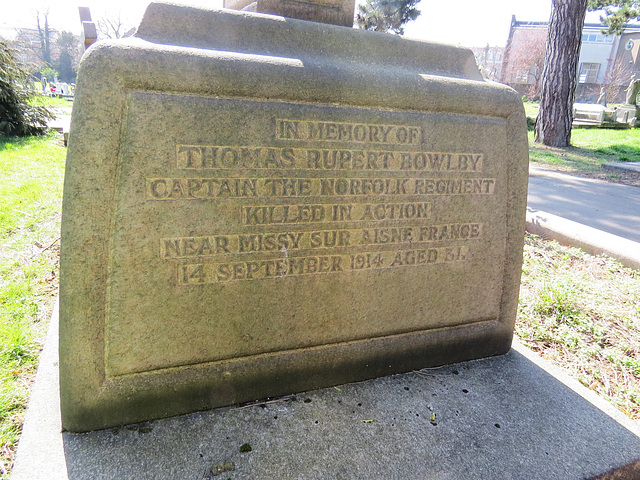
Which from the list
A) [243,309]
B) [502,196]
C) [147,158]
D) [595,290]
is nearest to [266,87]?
[147,158]

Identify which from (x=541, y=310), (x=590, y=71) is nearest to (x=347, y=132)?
(x=541, y=310)

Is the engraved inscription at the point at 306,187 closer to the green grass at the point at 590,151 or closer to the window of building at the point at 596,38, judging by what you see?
the green grass at the point at 590,151

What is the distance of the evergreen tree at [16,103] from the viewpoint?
32.1ft

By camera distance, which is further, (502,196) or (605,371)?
(605,371)

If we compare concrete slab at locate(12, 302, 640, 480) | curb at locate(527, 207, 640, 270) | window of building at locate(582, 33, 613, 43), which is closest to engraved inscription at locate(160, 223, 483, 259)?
concrete slab at locate(12, 302, 640, 480)

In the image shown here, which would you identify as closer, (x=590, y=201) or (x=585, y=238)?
(x=585, y=238)

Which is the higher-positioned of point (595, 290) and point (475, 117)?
point (475, 117)

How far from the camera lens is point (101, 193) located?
53.8 inches

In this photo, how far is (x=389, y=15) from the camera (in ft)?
66.0

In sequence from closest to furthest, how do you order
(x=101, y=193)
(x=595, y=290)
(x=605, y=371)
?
(x=101, y=193) < (x=605, y=371) < (x=595, y=290)

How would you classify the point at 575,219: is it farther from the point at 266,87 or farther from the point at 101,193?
the point at 101,193

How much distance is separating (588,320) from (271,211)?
90.7 inches

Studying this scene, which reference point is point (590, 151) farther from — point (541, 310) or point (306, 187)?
point (306, 187)

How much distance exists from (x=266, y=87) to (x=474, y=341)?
5.03ft
